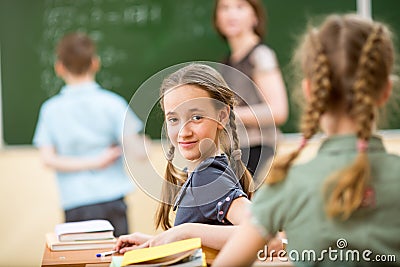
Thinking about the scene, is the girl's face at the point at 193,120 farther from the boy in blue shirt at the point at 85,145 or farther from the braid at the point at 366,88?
the boy in blue shirt at the point at 85,145

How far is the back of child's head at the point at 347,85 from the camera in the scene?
1398mm

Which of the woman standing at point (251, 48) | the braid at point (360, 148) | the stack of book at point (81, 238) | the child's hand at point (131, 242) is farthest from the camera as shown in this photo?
the woman standing at point (251, 48)

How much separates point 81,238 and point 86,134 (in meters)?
1.70

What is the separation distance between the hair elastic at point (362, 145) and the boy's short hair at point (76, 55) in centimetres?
Result: 278

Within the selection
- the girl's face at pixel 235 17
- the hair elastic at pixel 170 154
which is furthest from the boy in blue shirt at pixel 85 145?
the hair elastic at pixel 170 154

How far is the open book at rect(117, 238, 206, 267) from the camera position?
179 cm

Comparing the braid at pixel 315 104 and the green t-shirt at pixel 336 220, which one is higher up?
the braid at pixel 315 104

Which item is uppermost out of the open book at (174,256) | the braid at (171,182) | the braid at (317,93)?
the braid at (317,93)

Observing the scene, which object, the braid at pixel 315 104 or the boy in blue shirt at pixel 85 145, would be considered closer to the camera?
the braid at pixel 315 104

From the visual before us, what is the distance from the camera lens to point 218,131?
2.02 meters

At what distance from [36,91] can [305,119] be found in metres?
3.54

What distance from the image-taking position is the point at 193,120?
6.51 ft

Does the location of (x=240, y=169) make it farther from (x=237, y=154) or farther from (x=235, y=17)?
(x=235, y=17)

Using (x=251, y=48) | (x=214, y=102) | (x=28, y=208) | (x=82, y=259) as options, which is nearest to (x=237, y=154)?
(x=214, y=102)
